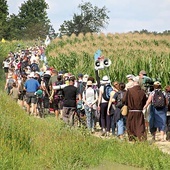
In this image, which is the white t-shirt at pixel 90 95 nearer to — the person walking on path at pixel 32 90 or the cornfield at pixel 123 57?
the cornfield at pixel 123 57

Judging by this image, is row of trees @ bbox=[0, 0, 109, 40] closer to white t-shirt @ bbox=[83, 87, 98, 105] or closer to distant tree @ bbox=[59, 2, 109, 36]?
distant tree @ bbox=[59, 2, 109, 36]

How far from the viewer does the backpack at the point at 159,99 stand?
1450 centimetres

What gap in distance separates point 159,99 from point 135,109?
1.23 m

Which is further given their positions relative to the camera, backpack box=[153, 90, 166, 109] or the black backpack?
the black backpack

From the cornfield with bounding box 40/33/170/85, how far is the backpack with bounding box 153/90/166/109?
4.30 metres

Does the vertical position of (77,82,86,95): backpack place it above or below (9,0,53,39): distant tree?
below

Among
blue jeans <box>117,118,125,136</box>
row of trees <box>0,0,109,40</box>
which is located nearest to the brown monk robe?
blue jeans <box>117,118,125,136</box>

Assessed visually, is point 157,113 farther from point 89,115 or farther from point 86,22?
point 86,22

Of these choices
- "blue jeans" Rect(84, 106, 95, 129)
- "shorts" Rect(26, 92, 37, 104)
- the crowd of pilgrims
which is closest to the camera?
the crowd of pilgrims

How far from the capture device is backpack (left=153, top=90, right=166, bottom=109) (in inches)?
571

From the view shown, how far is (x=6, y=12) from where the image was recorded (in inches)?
3976

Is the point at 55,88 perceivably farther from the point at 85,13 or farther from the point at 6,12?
the point at 6,12

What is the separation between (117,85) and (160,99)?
1513 mm

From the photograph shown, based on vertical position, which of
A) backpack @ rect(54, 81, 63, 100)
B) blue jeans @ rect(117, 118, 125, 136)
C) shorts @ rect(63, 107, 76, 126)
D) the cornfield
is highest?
the cornfield
